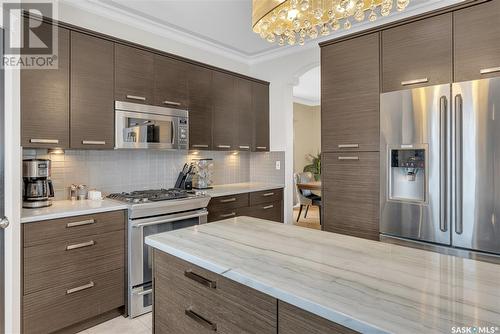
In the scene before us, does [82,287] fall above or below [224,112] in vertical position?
below

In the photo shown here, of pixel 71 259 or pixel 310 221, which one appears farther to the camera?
pixel 310 221

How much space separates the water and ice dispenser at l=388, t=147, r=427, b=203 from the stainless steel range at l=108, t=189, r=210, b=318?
1.84m

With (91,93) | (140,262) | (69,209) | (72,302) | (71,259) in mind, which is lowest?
(72,302)

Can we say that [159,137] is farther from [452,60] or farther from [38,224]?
[452,60]

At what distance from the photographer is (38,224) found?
1986 millimetres

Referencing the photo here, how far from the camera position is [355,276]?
99 centimetres

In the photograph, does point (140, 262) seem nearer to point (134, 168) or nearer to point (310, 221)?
point (134, 168)

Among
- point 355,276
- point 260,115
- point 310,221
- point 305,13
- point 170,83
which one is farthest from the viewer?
point 310,221

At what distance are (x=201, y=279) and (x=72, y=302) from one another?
158 centimetres

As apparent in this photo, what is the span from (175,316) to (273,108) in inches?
133

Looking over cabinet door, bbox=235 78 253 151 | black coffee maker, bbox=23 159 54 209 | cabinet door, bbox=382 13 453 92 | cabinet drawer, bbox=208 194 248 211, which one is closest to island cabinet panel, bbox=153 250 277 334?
black coffee maker, bbox=23 159 54 209

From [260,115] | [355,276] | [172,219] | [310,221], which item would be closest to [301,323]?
[355,276]

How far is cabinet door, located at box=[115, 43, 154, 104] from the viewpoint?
267cm

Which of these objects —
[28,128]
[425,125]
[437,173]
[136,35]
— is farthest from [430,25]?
[28,128]
